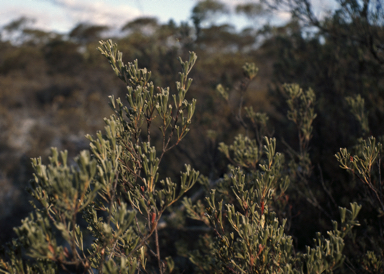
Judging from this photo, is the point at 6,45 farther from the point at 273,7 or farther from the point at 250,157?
the point at 250,157

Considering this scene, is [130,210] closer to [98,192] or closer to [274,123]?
[98,192]

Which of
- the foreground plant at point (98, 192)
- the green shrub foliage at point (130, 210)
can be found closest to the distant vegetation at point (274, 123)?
the green shrub foliage at point (130, 210)

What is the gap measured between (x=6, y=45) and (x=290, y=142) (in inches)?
1045

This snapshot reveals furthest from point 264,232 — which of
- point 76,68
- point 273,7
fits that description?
point 76,68

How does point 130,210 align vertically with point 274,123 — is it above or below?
above

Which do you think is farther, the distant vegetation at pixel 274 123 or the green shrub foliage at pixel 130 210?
the distant vegetation at pixel 274 123

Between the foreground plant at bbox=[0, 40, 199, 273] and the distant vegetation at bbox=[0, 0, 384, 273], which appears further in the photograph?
the distant vegetation at bbox=[0, 0, 384, 273]

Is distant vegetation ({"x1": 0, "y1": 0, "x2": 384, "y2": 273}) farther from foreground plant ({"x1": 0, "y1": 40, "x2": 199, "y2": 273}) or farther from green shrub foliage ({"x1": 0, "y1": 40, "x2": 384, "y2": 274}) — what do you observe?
foreground plant ({"x1": 0, "y1": 40, "x2": 199, "y2": 273})

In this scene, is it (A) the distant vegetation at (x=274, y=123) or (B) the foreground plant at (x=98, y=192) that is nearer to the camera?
(B) the foreground plant at (x=98, y=192)

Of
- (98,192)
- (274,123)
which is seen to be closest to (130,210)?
(98,192)

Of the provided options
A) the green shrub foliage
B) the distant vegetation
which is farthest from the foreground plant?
the distant vegetation

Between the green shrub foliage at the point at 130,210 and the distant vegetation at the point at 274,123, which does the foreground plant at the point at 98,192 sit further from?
the distant vegetation at the point at 274,123

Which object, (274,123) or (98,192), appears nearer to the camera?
(98,192)

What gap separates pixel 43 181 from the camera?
1.49 m
